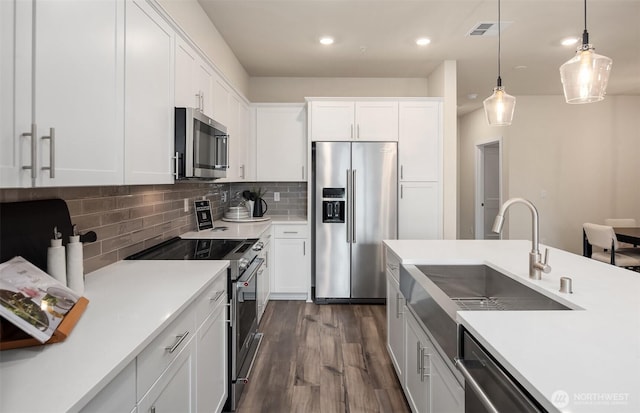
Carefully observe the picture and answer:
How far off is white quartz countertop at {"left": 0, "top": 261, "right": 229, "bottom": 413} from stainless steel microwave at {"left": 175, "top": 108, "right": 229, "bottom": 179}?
67cm

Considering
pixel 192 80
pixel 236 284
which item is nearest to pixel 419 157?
pixel 192 80

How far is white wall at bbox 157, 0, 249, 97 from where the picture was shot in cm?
249

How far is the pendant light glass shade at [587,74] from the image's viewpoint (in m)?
1.73

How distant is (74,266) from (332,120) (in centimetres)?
324

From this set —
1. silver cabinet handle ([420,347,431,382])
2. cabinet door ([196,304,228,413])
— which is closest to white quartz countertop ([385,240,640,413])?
silver cabinet handle ([420,347,431,382])

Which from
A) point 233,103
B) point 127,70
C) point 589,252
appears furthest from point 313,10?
point 589,252

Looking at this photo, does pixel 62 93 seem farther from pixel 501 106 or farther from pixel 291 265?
pixel 291 265

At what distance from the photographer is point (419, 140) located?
13.7ft

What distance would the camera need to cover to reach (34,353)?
0.94 meters

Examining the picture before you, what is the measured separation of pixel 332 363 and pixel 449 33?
3163mm

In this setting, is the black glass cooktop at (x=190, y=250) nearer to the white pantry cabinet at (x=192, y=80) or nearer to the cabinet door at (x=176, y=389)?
the cabinet door at (x=176, y=389)

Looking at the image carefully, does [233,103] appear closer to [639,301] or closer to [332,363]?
[332,363]

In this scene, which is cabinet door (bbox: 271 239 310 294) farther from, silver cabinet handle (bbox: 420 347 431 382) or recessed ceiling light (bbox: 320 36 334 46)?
silver cabinet handle (bbox: 420 347 431 382)

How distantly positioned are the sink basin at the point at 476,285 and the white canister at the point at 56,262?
5.48ft
